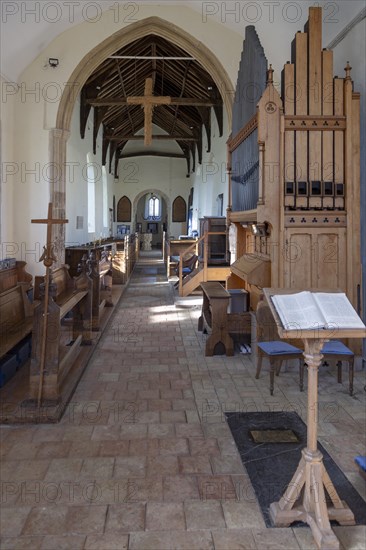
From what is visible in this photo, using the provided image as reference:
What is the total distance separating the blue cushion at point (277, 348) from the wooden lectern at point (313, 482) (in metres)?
1.79

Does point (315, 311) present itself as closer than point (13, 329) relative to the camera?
Yes

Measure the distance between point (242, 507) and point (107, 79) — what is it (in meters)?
11.5

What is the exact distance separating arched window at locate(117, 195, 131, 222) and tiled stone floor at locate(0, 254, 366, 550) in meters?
18.1

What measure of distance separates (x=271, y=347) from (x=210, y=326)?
5.11 feet

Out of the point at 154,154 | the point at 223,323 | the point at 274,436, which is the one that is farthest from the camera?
the point at 154,154

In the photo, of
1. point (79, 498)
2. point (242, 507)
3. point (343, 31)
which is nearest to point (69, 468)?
point (79, 498)

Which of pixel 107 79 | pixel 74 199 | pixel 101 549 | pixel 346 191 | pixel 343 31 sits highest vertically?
pixel 107 79

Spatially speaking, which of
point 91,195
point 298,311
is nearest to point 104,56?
point 91,195

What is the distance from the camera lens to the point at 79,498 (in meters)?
2.38

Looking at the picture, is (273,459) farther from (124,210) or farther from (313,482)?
(124,210)

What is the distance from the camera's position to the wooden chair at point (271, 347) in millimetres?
3955

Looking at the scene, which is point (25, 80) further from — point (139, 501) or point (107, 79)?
point (139, 501)

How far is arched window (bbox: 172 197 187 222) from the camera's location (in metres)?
22.8

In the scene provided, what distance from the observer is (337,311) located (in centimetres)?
212
